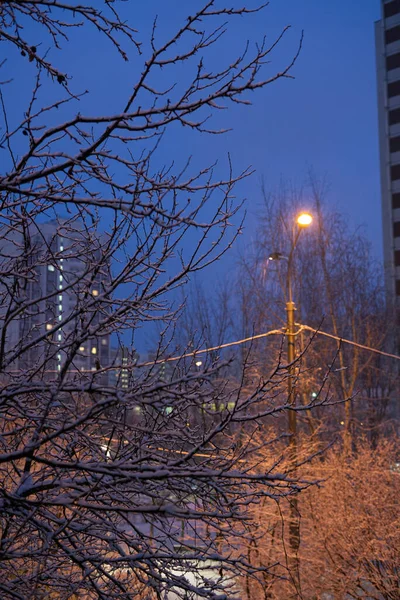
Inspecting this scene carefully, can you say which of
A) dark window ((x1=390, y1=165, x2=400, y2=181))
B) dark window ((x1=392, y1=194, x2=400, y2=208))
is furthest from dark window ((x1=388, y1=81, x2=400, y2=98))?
dark window ((x1=392, y1=194, x2=400, y2=208))

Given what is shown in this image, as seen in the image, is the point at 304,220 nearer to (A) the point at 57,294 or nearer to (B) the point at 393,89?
(A) the point at 57,294

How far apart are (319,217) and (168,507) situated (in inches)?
870

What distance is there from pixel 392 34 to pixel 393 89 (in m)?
4.16

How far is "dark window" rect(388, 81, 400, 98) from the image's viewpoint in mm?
52281

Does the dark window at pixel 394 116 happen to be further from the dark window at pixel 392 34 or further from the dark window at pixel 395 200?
the dark window at pixel 395 200

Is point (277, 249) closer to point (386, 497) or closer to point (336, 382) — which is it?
point (336, 382)

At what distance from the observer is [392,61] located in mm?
52531

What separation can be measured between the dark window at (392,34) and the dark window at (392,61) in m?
1.17

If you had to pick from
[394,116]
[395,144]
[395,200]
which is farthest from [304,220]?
[394,116]

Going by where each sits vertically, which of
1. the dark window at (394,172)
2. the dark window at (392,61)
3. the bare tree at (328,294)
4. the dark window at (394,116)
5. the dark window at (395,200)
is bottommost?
the bare tree at (328,294)

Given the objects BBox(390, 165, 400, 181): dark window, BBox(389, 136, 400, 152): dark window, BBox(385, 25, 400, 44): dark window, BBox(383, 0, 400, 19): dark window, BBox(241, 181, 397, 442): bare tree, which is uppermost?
BBox(383, 0, 400, 19): dark window

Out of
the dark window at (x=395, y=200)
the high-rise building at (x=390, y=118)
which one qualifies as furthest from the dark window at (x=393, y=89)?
the dark window at (x=395, y=200)

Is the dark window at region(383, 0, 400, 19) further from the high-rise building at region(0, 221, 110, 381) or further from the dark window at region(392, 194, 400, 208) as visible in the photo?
the high-rise building at region(0, 221, 110, 381)

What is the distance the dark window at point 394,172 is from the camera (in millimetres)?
51844
